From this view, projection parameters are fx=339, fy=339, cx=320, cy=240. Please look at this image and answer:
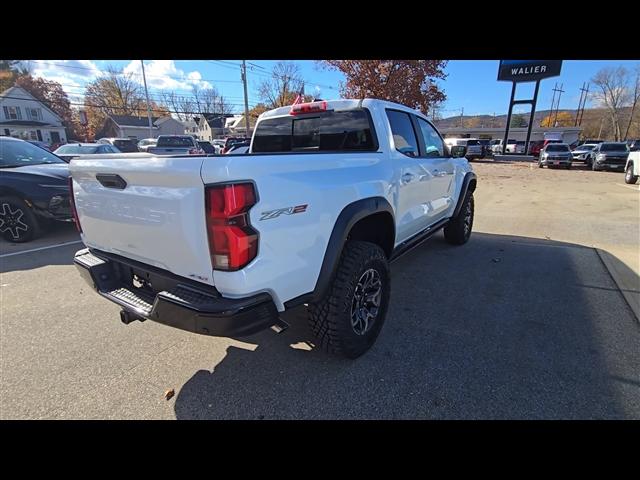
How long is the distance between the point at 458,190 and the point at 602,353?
9.93 ft

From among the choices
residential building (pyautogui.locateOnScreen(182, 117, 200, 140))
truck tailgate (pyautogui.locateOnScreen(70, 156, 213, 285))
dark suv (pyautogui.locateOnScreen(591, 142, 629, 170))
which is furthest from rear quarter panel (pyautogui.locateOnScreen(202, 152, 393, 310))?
residential building (pyautogui.locateOnScreen(182, 117, 200, 140))

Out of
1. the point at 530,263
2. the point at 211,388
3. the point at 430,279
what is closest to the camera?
the point at 211,388

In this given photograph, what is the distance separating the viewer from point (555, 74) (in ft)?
101

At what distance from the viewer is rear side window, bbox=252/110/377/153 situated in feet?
10.9

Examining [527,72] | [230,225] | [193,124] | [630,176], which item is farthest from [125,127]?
[230,225]

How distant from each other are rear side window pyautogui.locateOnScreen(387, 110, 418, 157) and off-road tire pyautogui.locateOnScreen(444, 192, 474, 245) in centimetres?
206

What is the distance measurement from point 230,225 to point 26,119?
61925mm

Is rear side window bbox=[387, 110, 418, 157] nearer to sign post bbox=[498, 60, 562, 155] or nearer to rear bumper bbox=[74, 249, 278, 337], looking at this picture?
rear bumper bbox=[74, 249, 278, 337]

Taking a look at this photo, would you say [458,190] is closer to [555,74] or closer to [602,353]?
[602,353]

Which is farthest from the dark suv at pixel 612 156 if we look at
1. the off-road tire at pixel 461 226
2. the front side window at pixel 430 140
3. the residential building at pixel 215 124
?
the residential building at pixel 215 124

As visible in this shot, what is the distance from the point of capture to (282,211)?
6.31 feet

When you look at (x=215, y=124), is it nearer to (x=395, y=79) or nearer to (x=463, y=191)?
(x=395, y=79)
